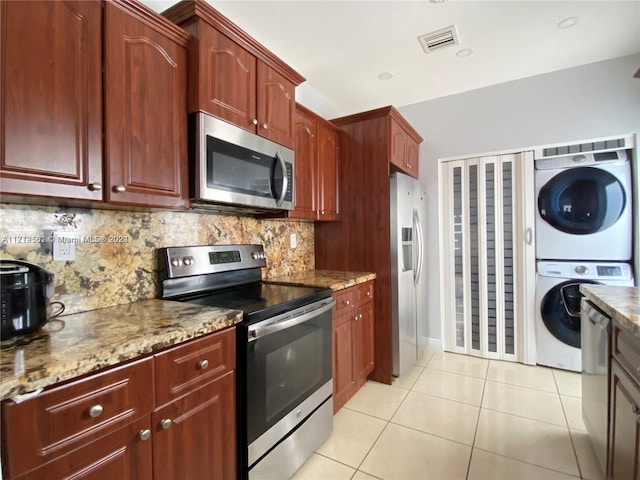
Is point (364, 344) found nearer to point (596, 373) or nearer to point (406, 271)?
point (406, 271)

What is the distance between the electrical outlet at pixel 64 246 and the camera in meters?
1.26

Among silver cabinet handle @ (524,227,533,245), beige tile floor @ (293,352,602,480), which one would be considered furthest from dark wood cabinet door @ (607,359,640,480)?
silver cabinet handle @ (524,227,533,245)

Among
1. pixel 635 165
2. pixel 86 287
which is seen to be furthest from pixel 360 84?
pixel 86 287

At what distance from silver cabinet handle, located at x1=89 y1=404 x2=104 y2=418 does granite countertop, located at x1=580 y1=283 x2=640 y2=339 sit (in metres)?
1.64

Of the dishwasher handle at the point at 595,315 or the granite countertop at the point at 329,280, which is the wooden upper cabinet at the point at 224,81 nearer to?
the granite countertop at the point at 329,280

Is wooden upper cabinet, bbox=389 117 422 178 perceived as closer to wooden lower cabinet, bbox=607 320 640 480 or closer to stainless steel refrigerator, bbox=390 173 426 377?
stainless steel refrigerator, bbox=390 173 426 377

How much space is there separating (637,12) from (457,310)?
2.64m

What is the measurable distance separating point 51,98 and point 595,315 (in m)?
2.43

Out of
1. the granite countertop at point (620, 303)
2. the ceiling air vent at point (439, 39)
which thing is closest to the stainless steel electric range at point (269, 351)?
the granite countertop at point (620, 303)

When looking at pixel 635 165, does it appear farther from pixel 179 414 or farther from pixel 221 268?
pixel 179 414

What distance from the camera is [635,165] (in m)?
2.52

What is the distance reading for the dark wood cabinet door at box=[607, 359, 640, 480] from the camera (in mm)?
1068

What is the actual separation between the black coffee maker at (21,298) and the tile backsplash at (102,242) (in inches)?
9.7

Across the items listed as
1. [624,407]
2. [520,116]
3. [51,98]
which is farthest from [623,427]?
[520,116]
